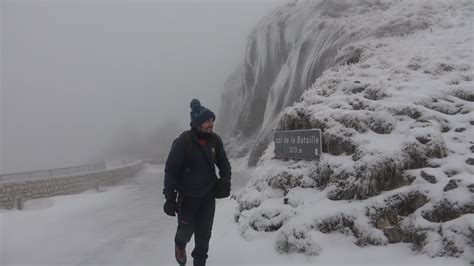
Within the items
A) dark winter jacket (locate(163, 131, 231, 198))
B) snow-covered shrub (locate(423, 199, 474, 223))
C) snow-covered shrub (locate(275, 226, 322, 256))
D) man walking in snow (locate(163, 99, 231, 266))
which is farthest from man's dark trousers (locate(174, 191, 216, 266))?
snow-covered shrub (locate(423, 199, 474, 223))

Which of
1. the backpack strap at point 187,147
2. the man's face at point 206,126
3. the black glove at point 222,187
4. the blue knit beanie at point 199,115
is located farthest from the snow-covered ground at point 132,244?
the blue knit beanie at point 199,115

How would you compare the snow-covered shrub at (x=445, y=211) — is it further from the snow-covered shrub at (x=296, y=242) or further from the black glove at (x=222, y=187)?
the black glove at (x=222, y=187)

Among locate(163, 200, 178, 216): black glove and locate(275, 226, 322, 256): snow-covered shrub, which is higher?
locate(163, 200, 178, 216): black glove

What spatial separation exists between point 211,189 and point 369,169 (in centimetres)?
218

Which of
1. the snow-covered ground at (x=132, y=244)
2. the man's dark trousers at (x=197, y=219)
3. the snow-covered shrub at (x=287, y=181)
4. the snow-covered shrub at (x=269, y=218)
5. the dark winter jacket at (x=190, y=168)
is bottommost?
the snow-covered ground at (x=132, y=244)

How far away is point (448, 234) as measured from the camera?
4332mm

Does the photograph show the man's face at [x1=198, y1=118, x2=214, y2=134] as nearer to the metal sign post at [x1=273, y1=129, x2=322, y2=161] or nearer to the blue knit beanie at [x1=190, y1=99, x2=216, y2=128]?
the blue knit beanie at [x1=190, y1=99, x2=216, y2=128]

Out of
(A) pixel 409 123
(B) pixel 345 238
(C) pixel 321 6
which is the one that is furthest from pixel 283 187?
(C) pixel 321 6

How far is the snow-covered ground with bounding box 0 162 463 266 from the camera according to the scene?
15.5 ft

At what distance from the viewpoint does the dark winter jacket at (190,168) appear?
14.3 feet

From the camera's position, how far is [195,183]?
446 cm

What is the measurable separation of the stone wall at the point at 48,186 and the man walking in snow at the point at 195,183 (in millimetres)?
12252

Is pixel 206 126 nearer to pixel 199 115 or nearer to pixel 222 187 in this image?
pixel 199 115

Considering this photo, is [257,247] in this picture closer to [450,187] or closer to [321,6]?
[450,187]
